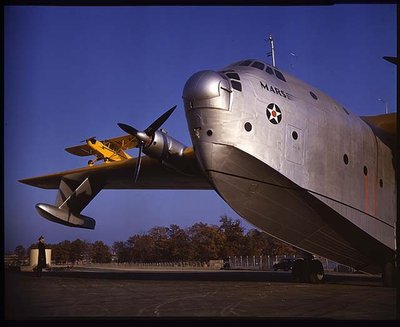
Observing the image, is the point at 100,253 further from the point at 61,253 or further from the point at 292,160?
the point at 292,160

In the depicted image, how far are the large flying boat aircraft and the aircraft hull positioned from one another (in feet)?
0.09

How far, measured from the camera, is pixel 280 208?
48.9ft

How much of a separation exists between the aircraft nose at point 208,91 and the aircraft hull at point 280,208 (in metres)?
1.10

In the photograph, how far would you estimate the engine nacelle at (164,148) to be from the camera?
16.1m

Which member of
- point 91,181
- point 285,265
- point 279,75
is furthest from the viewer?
point 285,265

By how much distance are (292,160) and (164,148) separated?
14.2 feet

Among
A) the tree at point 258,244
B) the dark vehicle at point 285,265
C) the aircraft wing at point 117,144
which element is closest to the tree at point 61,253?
the aircraft wing at point 117,144

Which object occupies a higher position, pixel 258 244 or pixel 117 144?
pixel 117 144

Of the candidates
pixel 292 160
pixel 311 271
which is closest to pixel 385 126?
pixel 311 271

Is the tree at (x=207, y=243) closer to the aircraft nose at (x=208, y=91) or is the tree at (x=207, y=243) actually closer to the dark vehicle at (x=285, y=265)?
the dark vehicle at (x=285, y=265)

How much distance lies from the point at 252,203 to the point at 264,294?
10.2ft

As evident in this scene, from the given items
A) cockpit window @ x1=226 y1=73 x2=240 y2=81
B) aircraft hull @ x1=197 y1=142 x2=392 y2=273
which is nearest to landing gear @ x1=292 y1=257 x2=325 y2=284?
aircraft hull @ x1=197 y1=142 x2=392 y2=273
